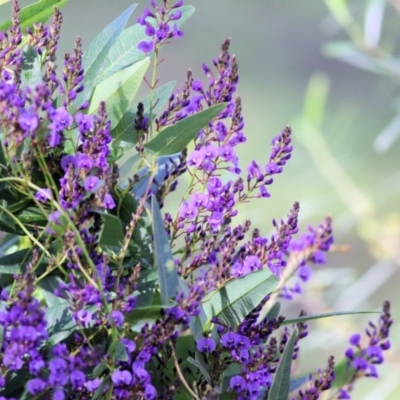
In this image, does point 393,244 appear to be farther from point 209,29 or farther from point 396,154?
point 209,29

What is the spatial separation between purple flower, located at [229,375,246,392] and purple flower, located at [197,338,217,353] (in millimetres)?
28

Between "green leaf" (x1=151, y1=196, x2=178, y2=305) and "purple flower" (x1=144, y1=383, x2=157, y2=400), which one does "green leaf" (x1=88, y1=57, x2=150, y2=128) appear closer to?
"green leaf" (x1=151, y1=196, x2=178, y2=305)

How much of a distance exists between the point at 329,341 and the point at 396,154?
1811mm

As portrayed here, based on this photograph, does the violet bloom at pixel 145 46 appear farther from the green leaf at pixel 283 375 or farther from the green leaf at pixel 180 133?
the green leaf at pixel 283 375

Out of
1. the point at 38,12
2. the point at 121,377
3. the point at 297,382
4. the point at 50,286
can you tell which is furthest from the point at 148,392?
the point at 38,12

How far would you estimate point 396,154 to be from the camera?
10.3 ft

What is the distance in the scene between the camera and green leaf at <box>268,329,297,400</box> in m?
0.50

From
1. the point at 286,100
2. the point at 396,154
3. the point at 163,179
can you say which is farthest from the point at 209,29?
the point at 163,179

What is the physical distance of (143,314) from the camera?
46cm

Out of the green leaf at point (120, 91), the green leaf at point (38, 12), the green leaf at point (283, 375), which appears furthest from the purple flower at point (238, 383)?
the green leaf at point (38, 12)

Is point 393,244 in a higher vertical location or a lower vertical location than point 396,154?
lower

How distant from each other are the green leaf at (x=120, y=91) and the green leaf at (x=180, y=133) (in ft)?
0.16

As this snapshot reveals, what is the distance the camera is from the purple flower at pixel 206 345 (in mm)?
495

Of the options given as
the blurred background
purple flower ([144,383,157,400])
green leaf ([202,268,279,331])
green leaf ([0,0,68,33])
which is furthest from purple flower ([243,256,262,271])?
the blurred background
